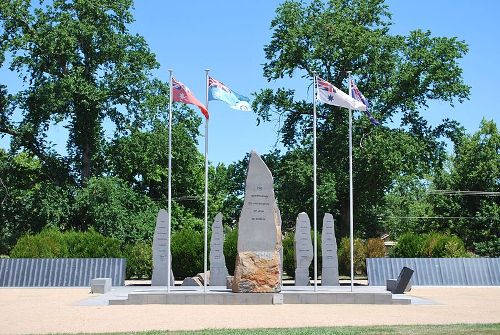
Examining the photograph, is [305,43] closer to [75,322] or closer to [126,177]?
[126,177]

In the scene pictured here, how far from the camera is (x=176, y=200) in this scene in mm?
49094

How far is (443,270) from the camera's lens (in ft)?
110

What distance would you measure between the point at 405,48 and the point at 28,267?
23843mm

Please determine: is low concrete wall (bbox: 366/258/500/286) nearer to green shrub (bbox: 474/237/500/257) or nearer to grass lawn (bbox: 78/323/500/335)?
green shrub (bbox: 474/237/500/257)

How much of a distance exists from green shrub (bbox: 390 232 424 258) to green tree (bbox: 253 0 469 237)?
367 cm

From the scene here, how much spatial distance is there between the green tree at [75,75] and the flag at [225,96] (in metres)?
18.2

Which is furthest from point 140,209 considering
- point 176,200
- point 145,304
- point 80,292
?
point 145,304

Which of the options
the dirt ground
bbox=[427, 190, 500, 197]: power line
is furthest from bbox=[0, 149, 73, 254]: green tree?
bbox=[427, 190, 500, 197]: power line

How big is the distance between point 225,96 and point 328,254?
1048 cm

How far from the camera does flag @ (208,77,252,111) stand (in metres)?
23.3

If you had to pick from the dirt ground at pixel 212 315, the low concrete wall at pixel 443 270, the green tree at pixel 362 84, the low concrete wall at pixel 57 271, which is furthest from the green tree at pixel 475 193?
the dirt ground at pixel 212 315

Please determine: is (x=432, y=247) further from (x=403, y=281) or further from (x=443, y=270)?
(x=403, y=281)

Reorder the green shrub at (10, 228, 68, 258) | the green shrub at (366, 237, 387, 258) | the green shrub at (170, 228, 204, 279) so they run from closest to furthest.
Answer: the green shrub at (10, 228, 68, 258), the green shrub at (170, 228, 204, 279), the green shrub at (366, 237, 387, 258)

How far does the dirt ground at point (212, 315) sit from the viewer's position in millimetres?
15547
